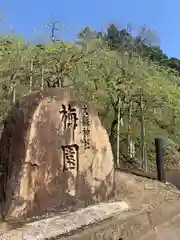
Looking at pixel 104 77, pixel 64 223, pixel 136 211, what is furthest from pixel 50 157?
pixel 104 77

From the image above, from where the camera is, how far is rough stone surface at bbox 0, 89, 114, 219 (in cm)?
373

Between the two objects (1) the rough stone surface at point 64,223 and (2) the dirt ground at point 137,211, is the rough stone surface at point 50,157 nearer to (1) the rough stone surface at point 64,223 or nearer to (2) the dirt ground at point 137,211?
(1) the rough stone surface at point 64,223

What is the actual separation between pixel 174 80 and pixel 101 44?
3.51 meters

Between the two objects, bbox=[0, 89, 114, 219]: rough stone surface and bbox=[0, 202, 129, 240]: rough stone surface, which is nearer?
bbox=[0, 202, 129, 240]: rough stone surface

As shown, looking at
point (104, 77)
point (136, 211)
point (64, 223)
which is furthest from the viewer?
point (104, 77)

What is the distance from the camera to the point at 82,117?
4.45 metres

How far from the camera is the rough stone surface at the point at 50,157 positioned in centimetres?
373

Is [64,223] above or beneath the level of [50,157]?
beneath

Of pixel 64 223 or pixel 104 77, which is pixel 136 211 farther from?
pixel 104 77

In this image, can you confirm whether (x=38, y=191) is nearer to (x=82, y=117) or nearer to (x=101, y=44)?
(x=82, y=117)

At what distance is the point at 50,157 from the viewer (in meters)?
3.97

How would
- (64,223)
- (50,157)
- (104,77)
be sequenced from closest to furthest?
(64,223) < (50,157) < (104,77)

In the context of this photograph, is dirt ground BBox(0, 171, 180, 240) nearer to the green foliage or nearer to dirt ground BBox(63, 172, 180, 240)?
dirt ground BBox(63, 172, 180, 240)

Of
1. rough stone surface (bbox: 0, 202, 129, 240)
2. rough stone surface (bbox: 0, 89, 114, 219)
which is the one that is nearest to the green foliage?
rough stone surface (bbox: 0, 89, 114, 219)
